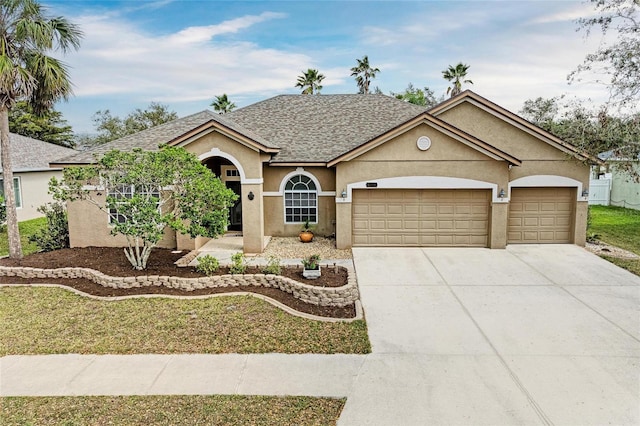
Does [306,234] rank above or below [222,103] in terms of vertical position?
below

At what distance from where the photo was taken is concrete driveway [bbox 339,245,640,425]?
5879 millimetres

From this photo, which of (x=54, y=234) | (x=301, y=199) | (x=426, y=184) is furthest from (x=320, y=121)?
(x=54, y=234)

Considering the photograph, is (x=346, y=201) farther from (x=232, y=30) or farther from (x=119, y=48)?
(x=119, y=48)

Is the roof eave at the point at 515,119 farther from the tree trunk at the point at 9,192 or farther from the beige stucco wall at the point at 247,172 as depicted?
the tree trunk at the point at 9,192

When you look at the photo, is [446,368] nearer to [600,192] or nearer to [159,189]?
[159,189]

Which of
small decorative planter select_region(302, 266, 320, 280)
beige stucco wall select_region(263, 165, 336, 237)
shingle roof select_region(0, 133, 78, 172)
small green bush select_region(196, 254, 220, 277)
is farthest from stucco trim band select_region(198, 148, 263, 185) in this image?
shingle roof select_region(0, 133, 78, 172)

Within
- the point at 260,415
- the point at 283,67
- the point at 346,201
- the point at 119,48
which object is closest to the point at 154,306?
the point at 260,415

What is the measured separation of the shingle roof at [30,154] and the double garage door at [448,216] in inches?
745

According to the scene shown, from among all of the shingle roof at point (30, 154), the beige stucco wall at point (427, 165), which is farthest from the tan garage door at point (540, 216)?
the shingle roof at point (30, 154)

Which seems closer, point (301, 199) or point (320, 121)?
point (301, 199)

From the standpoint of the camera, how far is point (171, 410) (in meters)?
5.84

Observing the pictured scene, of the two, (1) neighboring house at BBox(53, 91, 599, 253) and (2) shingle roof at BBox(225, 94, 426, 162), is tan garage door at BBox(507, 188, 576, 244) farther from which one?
(2) shingle roof at BBox(225, 94, 426, 162)

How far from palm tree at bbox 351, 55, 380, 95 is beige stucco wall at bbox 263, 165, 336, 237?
22.0 metres

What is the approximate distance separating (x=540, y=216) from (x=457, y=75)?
1826 centimetres
